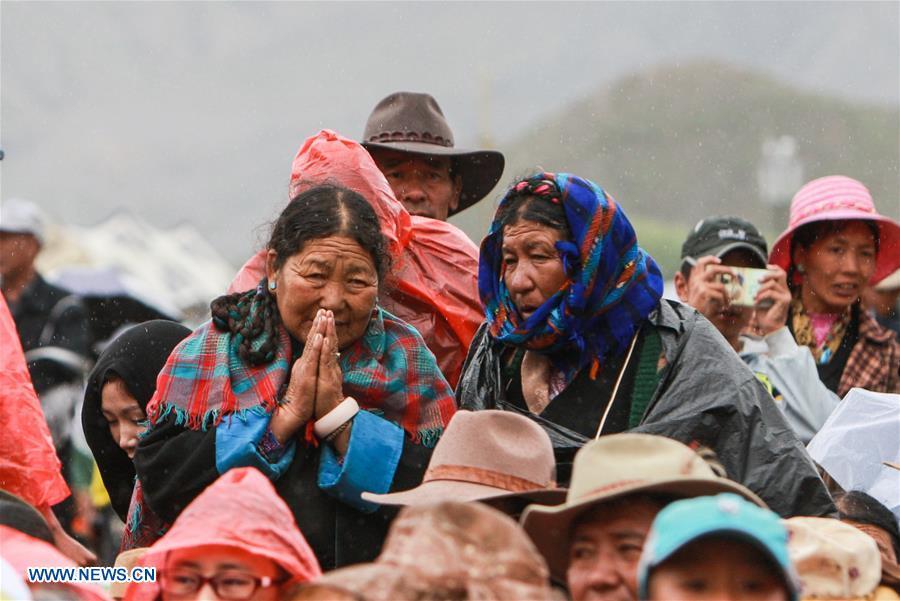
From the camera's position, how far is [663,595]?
2848mm

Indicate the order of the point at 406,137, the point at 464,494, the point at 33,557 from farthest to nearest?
1. the point at 406,137
2. the point at 464,494
3. the point at 33,557

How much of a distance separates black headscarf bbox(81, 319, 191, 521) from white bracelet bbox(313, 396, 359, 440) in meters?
0.96

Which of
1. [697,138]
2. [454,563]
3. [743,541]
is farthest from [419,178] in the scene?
[697,138]

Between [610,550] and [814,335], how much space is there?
291 centimetres

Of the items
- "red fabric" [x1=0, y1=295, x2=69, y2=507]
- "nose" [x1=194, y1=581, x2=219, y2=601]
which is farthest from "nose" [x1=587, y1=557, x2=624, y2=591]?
"red fabric" [x1=0, y1=295, x2=69, y2=507]

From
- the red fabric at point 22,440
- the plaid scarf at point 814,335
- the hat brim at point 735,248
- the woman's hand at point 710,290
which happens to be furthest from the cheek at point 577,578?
the plaid scarf at point 814,335

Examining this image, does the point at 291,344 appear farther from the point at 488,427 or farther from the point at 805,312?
the point at 805,312

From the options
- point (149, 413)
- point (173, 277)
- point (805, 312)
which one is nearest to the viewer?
point (149, 413)

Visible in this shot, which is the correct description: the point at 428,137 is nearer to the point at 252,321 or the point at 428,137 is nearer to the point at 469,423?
the point at 252,321

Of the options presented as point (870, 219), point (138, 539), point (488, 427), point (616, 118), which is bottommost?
point (138, 539)

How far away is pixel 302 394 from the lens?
4082 mm

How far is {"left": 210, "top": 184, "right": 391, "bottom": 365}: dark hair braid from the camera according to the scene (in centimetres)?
425

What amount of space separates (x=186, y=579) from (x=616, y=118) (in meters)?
54.2

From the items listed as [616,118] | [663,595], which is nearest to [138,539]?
[663,595]
